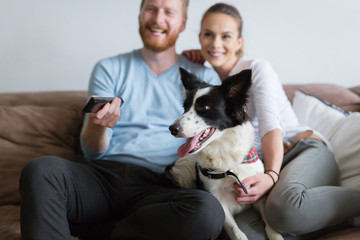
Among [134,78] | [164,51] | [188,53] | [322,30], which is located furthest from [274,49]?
[134,78]

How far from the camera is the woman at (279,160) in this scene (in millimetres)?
1235

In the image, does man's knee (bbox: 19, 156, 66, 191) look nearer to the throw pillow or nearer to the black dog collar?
the black dog collar

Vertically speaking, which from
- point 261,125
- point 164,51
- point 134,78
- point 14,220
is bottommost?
point 14,220

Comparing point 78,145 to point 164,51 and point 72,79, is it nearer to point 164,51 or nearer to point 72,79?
point 72,79

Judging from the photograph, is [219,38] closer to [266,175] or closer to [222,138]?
[222,138]

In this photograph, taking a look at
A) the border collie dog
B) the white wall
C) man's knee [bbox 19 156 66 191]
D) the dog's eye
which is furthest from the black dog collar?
the white wall

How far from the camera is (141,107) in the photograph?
1.70 metres

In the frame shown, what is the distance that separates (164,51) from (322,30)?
1.51m

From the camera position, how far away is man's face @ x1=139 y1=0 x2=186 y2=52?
177cm

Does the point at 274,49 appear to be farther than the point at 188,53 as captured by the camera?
Yes

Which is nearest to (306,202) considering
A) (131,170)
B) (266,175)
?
(266,175)

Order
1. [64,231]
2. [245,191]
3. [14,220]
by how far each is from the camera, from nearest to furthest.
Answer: [64,231], [245,191], [14,220]

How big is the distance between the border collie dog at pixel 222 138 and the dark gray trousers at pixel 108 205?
0.40 feet

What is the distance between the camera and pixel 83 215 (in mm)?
1362
